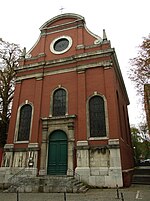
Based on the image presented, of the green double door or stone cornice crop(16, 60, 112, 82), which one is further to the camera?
stone cornice crop(16, 60, 112, 82)

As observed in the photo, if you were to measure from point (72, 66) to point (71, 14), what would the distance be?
6.41 meters

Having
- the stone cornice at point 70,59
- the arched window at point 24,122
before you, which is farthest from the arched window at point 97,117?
the arched window at point 24,122

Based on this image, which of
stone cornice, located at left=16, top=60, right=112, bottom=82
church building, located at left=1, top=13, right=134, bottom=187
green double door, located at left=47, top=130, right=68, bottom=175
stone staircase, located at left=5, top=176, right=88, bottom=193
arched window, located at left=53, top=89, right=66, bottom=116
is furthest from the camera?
Answer: arched window, located at left=53, top=89, right=66, bottom=116

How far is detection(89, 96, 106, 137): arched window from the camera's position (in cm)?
1389

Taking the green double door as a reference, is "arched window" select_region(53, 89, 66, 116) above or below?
above

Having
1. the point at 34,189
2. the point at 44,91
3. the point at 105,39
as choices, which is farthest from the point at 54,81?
the point at 34,189

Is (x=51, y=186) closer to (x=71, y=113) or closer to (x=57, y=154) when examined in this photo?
(x=57, y=154)

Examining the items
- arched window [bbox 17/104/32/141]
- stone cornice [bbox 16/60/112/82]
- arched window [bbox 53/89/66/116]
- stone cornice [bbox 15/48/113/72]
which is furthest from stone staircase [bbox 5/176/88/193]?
stone cornice [bbox 15/48/113/72]

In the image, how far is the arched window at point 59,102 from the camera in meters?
15.7

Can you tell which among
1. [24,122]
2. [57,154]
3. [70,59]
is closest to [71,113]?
[57,154]

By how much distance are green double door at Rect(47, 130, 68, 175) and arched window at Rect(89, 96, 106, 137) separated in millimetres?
2384

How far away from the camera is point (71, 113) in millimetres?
15023

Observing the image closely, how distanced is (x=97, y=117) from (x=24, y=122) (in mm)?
6377

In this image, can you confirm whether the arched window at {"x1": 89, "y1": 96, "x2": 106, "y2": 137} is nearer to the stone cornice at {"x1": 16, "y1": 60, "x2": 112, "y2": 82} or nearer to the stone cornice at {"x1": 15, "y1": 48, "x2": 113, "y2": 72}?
the stone cornice at {"x1": 16, "y1": 60, "x2": 112, "y2": 82}
